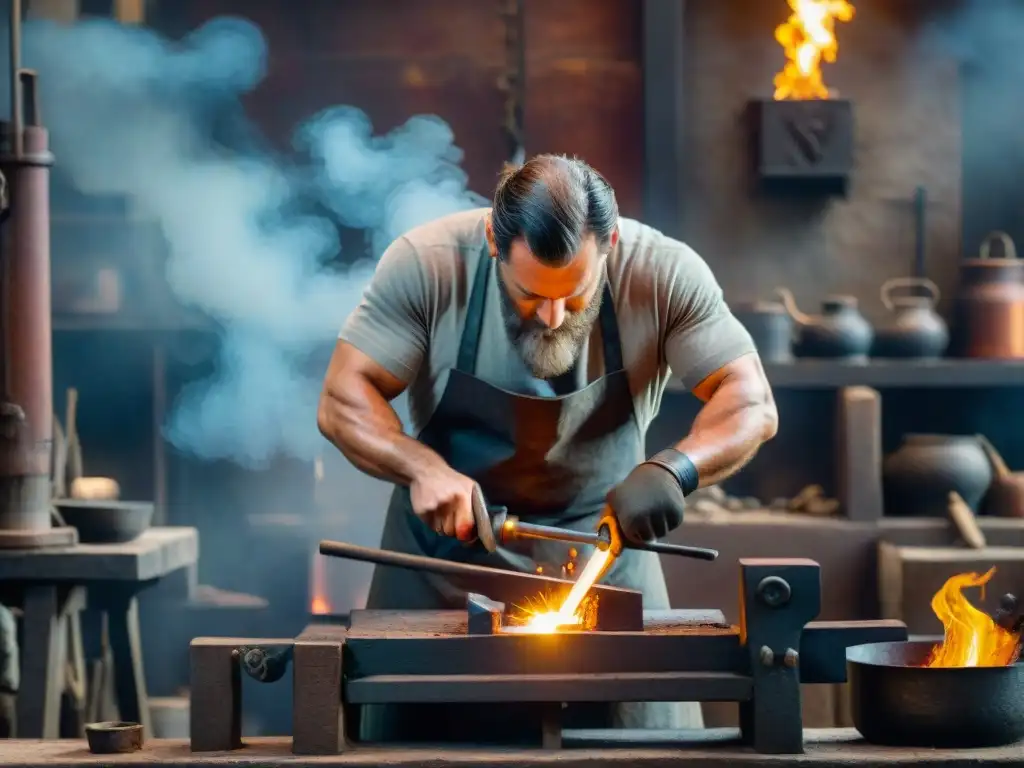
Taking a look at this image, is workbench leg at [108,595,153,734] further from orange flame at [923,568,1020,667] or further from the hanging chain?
orange flame at [923,568,1020,667]

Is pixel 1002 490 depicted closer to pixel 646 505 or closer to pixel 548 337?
pixel 548 337

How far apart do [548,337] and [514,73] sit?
3.58 m

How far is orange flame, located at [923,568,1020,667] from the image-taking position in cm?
319

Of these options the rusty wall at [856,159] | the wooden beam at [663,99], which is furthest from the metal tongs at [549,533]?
the rusty wall at [856,159]

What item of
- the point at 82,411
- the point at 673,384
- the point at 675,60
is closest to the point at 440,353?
the point at 673,384

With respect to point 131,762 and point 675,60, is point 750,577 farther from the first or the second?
point 675,60

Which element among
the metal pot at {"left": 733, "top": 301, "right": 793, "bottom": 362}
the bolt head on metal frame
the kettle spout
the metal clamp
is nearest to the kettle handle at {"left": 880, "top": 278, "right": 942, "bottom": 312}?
the kettle spout

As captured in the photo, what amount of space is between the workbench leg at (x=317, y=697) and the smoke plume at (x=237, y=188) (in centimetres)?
394

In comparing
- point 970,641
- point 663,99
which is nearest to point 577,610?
point 970,641

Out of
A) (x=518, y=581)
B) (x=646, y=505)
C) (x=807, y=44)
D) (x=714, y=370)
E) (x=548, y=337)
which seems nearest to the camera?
(x=646, y=505)

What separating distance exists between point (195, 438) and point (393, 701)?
13.6ft

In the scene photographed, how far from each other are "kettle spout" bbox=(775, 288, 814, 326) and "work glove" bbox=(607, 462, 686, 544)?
11.1 ft

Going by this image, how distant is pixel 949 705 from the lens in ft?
9.96

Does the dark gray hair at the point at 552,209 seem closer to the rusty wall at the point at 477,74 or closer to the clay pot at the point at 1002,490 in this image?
the clay pot at the point at 1002,490
